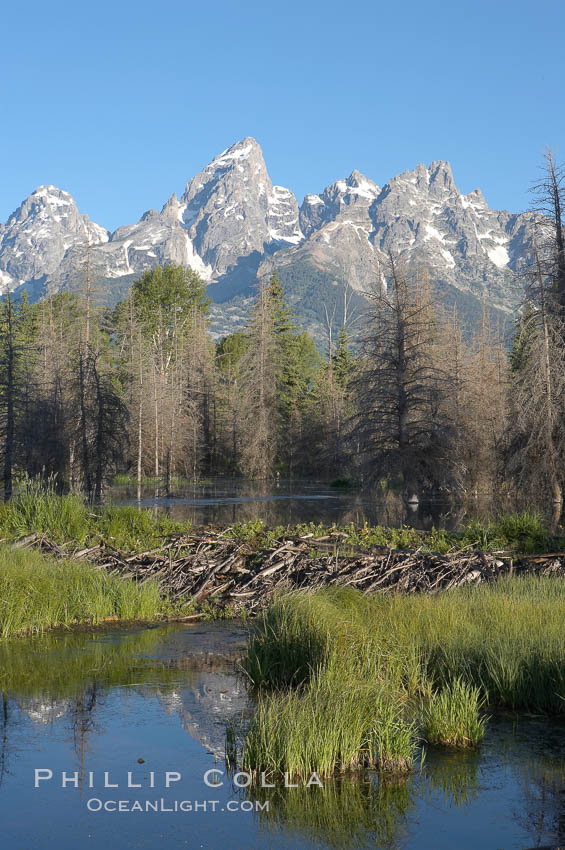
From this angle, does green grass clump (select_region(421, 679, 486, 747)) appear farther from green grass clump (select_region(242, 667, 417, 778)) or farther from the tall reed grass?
green grass clump (select_region(242, 667, 417, 778))

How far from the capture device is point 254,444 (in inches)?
2400

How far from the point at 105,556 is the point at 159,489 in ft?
109

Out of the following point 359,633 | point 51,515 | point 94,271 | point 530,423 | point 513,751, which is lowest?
point 513,751

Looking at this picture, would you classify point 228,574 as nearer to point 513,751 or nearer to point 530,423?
point 513,751

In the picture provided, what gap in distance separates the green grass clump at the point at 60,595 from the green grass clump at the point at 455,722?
5.90 metres

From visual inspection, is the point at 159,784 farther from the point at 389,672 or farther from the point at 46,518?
the point at 46,518

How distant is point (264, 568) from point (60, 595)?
3.29 metres

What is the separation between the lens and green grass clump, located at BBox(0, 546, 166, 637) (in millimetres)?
11391

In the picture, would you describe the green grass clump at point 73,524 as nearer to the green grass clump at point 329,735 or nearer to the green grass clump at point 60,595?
the green grass clump at point 60,595

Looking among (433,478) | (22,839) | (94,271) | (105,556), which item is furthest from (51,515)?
(94,271)

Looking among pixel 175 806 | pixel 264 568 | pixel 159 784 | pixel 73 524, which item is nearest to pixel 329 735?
pixel 175 806

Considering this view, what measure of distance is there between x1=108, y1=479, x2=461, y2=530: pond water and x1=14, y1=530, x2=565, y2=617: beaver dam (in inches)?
427

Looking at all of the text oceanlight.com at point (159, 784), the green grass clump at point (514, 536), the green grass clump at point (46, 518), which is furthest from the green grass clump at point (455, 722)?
the green grass clump at point (514, 536)

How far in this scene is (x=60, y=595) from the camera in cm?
1202
